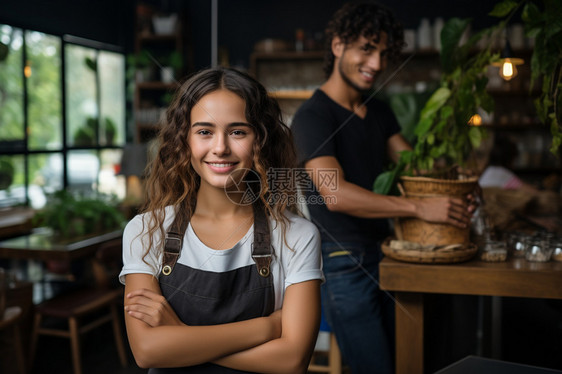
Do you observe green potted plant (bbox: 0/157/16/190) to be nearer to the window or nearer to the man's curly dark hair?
the window

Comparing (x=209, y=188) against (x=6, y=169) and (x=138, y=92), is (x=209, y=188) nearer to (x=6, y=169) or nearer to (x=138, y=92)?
(x=6, y=169)

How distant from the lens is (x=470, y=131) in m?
1.86

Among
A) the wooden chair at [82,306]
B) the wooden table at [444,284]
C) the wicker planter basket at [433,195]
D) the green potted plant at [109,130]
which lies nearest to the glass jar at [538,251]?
the wooden table at [444,284]

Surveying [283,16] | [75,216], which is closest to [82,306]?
[75,216]

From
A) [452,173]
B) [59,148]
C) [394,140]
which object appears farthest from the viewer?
[59,148]

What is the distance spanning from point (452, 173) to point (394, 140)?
0.32 meters

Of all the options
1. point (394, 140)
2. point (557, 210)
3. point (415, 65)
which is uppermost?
point (415, 65)

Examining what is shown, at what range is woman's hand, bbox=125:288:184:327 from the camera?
1.16 metres

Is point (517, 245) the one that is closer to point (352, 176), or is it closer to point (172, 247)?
point (352, 176)

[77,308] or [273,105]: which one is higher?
[273,105]

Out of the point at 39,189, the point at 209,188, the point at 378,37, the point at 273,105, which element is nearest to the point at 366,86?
the point at 378,37

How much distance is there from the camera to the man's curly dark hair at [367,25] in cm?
190

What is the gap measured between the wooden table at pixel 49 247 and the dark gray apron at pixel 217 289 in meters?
1.97

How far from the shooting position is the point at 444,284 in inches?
62.7
